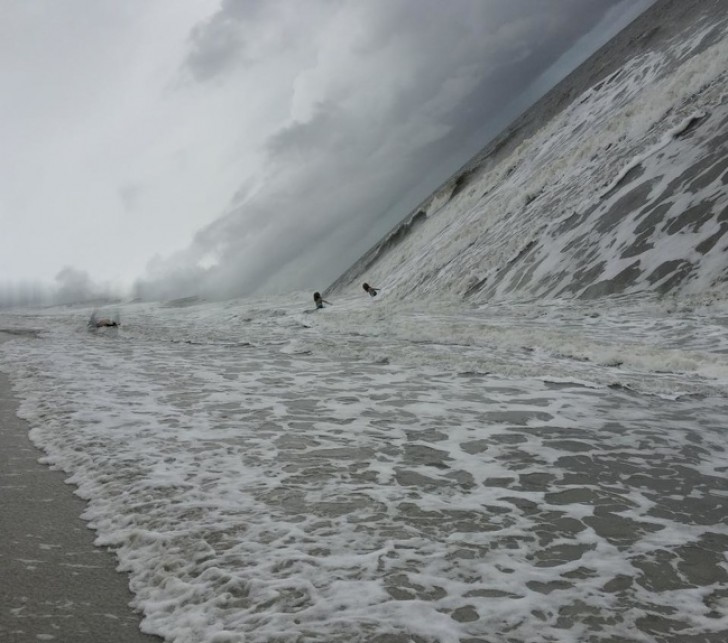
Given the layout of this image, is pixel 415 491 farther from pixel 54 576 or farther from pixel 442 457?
pixel 54 576

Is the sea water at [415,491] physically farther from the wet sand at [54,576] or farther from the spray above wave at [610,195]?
the spray above wave at [610,195]

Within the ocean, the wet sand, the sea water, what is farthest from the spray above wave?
the wet sand

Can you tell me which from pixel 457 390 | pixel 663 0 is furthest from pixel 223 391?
pixel 663 0

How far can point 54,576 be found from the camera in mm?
3020

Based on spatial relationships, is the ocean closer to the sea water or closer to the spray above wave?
the sea water

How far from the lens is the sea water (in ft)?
9.11

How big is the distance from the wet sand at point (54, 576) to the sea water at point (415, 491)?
117mm

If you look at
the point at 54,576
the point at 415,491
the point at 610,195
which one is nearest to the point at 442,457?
the point at 415,491

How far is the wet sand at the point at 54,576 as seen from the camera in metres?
2.57

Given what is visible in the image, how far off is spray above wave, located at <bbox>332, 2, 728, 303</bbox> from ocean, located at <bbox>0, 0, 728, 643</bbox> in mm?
171

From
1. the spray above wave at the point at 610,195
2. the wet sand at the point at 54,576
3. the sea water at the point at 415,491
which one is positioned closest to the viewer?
the wet sand at the point at 54,576

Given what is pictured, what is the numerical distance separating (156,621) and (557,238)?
1980cm

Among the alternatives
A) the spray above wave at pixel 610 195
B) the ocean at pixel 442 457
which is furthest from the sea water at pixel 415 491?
the spray above wave at pixel 610 195

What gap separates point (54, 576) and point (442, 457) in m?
3.37
